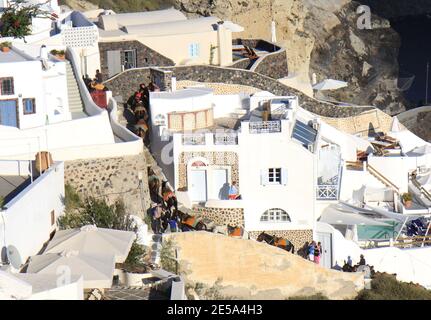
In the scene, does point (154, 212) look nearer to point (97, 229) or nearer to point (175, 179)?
point (175, 179)

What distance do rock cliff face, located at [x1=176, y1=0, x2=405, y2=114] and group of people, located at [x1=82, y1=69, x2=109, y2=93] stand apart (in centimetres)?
1904

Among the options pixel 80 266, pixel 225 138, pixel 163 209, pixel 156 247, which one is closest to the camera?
pixel 80 266

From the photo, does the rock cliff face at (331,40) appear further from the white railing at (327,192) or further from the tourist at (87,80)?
the white railing at (327,192)

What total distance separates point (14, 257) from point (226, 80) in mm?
18825

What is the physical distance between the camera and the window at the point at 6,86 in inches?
1499

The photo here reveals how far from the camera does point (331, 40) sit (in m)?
84.4

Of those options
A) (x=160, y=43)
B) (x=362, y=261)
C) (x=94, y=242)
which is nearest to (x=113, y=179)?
(x=94, y=242)

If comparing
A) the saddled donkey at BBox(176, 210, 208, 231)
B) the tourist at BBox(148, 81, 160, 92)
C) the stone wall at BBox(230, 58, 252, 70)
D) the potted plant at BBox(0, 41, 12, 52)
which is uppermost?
the potted plant at BBox(0, 41, 12, 52)

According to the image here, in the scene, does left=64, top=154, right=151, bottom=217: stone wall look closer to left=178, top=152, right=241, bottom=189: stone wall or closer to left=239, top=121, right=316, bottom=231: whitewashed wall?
left=178, top=152, right=241, bottom=189: stone wall

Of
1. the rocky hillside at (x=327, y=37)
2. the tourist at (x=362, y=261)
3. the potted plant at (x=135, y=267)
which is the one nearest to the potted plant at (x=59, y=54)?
the tourist at (x=362, y=261)

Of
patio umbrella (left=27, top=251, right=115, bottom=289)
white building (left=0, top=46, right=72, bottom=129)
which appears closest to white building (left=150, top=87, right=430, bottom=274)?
white building (left=0, top=46, right=72, bottom=129)

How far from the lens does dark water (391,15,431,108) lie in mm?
84500

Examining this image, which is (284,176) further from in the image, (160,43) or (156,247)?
(160,43)

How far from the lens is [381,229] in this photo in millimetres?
43594
